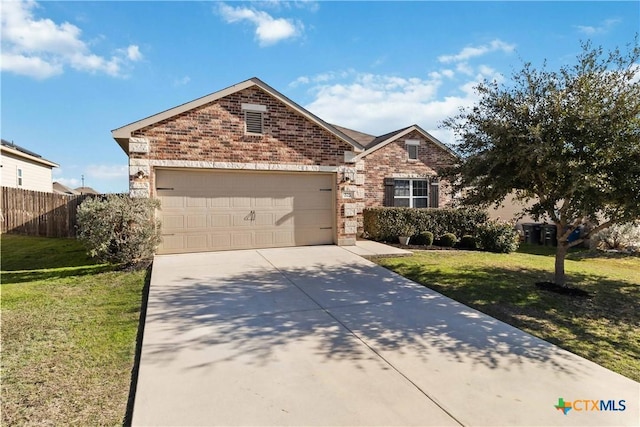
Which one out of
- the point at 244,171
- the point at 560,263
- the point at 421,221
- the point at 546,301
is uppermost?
the point at 244,171

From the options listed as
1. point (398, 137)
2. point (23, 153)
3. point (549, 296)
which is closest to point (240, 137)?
point (549, 296)

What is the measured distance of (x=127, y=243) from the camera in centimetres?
821

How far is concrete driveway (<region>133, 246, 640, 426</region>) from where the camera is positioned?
3070 mm

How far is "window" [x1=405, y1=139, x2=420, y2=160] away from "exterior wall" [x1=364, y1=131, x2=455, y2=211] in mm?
144

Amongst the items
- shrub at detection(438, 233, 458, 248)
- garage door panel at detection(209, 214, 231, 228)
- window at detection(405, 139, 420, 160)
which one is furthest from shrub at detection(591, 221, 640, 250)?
garage door panel at detection(209, 214, 231, 228)

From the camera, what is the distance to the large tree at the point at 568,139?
6.21 m

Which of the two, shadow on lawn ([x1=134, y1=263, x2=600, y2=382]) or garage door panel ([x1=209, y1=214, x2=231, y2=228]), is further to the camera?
garage door panel ([x1=209, y1=214, x2=231, y2=228])

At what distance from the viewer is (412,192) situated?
16.9 metres

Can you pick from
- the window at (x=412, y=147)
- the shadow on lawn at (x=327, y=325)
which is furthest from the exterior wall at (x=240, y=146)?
the window at (x=412, y=147)

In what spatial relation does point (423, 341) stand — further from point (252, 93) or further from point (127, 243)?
point (252, 93)

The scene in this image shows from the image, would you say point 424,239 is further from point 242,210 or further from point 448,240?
point 242,210

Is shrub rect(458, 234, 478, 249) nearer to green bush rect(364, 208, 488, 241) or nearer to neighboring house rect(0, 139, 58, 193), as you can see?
green bush rect(364, 208, 488, 241)

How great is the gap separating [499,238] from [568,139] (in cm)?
612

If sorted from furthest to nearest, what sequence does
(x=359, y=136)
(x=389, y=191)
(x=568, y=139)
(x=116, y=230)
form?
1. (x=359, y=136)
2. (x=389, y=191)
3. (x=116, y=230)
4. (x=568, y=139)
